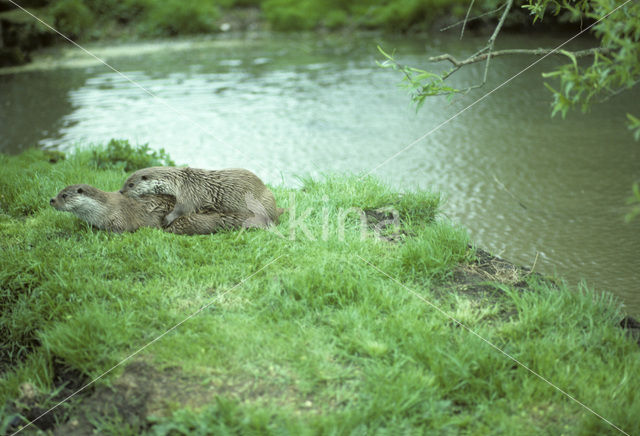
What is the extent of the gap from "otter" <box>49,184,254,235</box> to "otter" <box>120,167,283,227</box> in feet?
0.21

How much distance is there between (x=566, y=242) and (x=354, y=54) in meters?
9.09

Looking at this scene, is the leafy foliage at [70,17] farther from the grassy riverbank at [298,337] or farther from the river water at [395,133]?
the grassy riverbank at [298,337]

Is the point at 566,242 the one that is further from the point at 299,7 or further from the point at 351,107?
the point at 299,7

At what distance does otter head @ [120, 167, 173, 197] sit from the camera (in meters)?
3.85

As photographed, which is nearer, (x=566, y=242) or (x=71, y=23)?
(x=566, y=242)

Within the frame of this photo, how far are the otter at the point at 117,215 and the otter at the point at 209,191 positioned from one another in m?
0.06

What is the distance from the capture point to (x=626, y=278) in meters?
3.59

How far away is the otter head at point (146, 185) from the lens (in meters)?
3.85

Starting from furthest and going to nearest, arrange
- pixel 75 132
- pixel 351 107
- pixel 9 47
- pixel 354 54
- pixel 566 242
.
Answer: pixel 9 47, pixel 354 54, pixel 351 107, pixel 75 132, pixel 566 242

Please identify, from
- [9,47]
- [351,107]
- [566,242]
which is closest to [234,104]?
[351,107]
